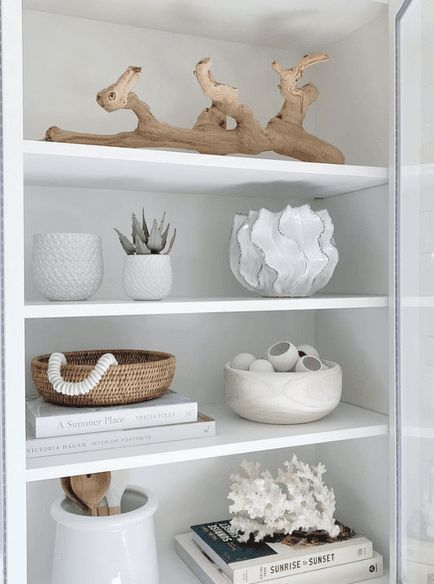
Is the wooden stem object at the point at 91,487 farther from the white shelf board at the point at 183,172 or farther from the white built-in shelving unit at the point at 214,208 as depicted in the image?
the white shelf board at the point at 183,172

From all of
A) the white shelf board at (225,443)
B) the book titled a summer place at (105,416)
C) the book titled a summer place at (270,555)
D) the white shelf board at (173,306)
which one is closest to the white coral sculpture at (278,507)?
the book titled a summer place at (270,555)

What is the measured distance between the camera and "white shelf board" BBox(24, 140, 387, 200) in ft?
3.33

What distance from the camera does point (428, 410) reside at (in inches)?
41.7

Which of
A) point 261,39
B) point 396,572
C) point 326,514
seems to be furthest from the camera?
point 261,39

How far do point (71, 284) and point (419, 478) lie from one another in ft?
2.34

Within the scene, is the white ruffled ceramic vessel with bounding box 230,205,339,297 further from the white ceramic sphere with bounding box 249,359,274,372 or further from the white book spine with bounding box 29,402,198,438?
the white book spine with bounding box 29,402,198,438

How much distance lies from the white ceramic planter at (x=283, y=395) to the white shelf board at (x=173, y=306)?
0.15 meters

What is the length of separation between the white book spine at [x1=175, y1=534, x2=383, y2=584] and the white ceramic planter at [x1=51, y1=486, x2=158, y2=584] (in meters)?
0.15

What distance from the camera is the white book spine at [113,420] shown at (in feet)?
3.43

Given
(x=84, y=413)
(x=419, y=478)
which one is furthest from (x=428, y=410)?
(x=84, y=413)

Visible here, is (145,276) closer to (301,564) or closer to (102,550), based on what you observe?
(102,550)

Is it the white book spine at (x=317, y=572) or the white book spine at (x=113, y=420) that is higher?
the white book spine at (x=113, y=420)

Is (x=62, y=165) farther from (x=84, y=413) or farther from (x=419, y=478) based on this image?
(x=419, y=478)

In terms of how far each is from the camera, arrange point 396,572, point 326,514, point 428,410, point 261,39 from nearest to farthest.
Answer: point 428,410, point 396,572, point 326,514, point 261,39
